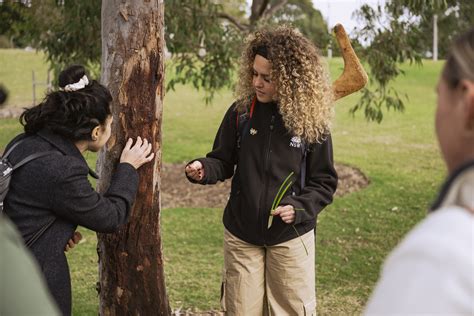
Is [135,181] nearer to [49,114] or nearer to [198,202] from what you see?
[49,114]

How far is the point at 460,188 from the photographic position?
4.30 feet

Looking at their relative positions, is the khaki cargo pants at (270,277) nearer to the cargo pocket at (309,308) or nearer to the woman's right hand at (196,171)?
the cargo pocket at (309,308)

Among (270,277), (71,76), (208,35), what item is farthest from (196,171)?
(208,35)

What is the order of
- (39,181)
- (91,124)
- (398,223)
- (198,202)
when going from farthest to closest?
(198,202)
(398,223)
(91,124)
(39,181)

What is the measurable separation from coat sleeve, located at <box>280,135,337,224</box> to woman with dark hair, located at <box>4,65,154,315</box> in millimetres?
982

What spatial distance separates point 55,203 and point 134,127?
100 cm

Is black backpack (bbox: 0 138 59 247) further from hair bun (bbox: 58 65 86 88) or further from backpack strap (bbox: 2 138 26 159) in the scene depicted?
hair bun (bbox: 58 65 86 88)

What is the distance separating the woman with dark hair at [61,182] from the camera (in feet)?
9.51

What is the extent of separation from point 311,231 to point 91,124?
1.48 meters

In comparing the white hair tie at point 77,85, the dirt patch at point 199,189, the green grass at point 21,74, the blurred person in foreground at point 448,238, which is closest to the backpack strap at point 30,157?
the white hair tie at point 77,85

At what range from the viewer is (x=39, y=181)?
2881 mm

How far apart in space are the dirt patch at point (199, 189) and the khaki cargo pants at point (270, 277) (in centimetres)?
557

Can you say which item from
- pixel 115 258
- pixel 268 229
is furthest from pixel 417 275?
pixel 115 258

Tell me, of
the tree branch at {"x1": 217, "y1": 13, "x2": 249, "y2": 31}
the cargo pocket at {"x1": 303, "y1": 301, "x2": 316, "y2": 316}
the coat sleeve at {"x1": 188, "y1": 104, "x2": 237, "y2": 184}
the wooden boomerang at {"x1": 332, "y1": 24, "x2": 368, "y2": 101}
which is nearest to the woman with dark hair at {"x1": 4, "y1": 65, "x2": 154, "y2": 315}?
the coat sleeve at {"x1": 188, "y1": 104, "x2": 237, "y2": 184}
